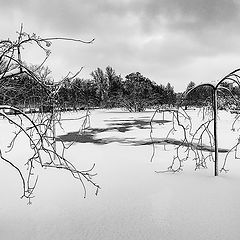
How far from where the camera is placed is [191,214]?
12.7 ft

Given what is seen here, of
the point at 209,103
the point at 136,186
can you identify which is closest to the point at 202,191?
the point at 136,186

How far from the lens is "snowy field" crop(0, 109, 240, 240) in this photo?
348 centimetres

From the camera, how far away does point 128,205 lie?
4.29m

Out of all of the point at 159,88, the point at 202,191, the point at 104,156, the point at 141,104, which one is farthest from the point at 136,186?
the point at 159,88

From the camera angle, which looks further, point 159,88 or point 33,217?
point 159,88

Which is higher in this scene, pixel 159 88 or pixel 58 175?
pixel 159 88

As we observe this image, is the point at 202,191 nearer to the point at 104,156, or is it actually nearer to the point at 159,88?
the point at 104,156

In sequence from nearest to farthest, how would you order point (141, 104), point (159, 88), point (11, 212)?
point (11, 212)
point (141, 104)
point (159, 88)

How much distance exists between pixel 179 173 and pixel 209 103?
2046mm

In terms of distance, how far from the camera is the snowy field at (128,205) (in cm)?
348

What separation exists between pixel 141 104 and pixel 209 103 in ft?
98.9

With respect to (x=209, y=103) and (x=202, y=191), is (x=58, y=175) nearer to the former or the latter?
(x=202, y=191)

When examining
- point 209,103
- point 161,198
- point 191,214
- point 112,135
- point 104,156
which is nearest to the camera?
point 191,214

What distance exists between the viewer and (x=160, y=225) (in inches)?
143
